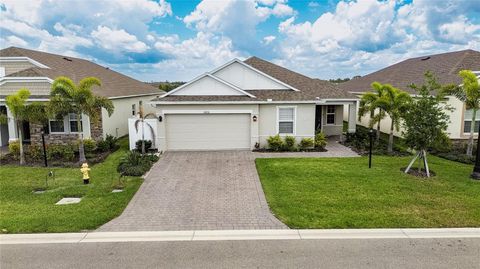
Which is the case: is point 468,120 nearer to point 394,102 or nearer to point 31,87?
point 394,102

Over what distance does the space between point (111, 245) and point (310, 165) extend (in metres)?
9.02

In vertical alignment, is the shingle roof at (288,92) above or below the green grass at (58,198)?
above

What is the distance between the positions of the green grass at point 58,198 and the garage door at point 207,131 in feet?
13.8

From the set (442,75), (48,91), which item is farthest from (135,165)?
(442,75)

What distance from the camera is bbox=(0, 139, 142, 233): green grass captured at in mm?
7555

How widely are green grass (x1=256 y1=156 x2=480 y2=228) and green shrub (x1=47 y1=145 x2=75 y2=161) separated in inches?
356

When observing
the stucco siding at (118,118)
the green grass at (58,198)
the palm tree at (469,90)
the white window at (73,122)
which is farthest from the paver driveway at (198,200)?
the palm tree at (469,90)

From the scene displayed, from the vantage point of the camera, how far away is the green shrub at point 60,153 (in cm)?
1484

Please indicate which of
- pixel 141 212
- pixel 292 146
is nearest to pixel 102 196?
pixel 141 212

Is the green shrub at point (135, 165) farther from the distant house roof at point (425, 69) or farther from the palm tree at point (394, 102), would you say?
the distant house roof at point (425, 69)

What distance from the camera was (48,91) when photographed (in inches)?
677

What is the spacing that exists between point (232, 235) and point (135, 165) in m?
7.38

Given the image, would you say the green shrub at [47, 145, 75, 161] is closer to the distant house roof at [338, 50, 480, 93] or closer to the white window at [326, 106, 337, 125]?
the white window at [326, 106, 337, 125]

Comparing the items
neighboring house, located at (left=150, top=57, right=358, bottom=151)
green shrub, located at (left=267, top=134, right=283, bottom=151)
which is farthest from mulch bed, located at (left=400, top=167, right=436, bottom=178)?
green shrub, located at (left=267, top=134, right=283, bottom=151)
